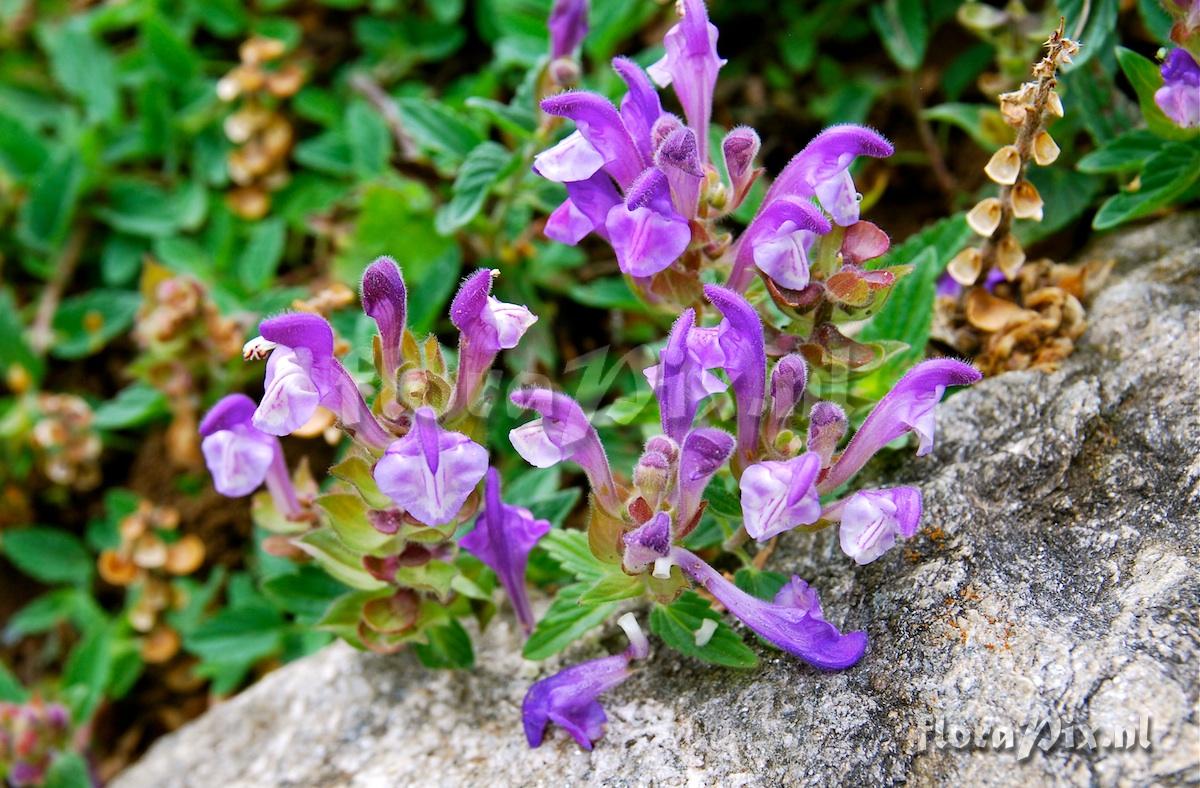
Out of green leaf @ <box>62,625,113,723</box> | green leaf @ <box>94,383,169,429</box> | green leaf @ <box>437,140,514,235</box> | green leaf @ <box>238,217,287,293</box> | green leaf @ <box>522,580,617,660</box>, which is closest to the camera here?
green leaf @ <box>522,580,617,660</box>

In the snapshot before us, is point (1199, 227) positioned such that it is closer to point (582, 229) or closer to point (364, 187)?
point (582, 229)

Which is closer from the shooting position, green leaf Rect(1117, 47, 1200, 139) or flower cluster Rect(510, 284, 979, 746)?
flower cluster Rect(510, 284, 979, 746)

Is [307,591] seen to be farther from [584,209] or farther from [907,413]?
[907,413]

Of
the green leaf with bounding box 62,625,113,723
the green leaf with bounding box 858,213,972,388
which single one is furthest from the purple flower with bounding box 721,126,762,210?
the green leaf with bounding box 62,625,113,723

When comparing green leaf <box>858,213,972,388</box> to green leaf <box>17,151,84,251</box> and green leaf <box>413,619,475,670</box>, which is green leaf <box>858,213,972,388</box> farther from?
green leaf <box>17,151,84,251</box>

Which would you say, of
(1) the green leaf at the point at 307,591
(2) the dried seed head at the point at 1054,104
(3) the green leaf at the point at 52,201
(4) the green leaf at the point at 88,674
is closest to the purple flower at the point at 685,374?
(2) the dried seed head at the point at 1054,104

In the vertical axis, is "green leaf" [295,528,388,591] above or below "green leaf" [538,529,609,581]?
below

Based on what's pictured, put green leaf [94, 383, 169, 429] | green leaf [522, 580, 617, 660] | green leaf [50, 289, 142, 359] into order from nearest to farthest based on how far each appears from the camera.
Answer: green leaf [522, 580, 617, 660]
green leaf [94, 383, 169, 429]
green leaf [50, 289, 142, 359]
